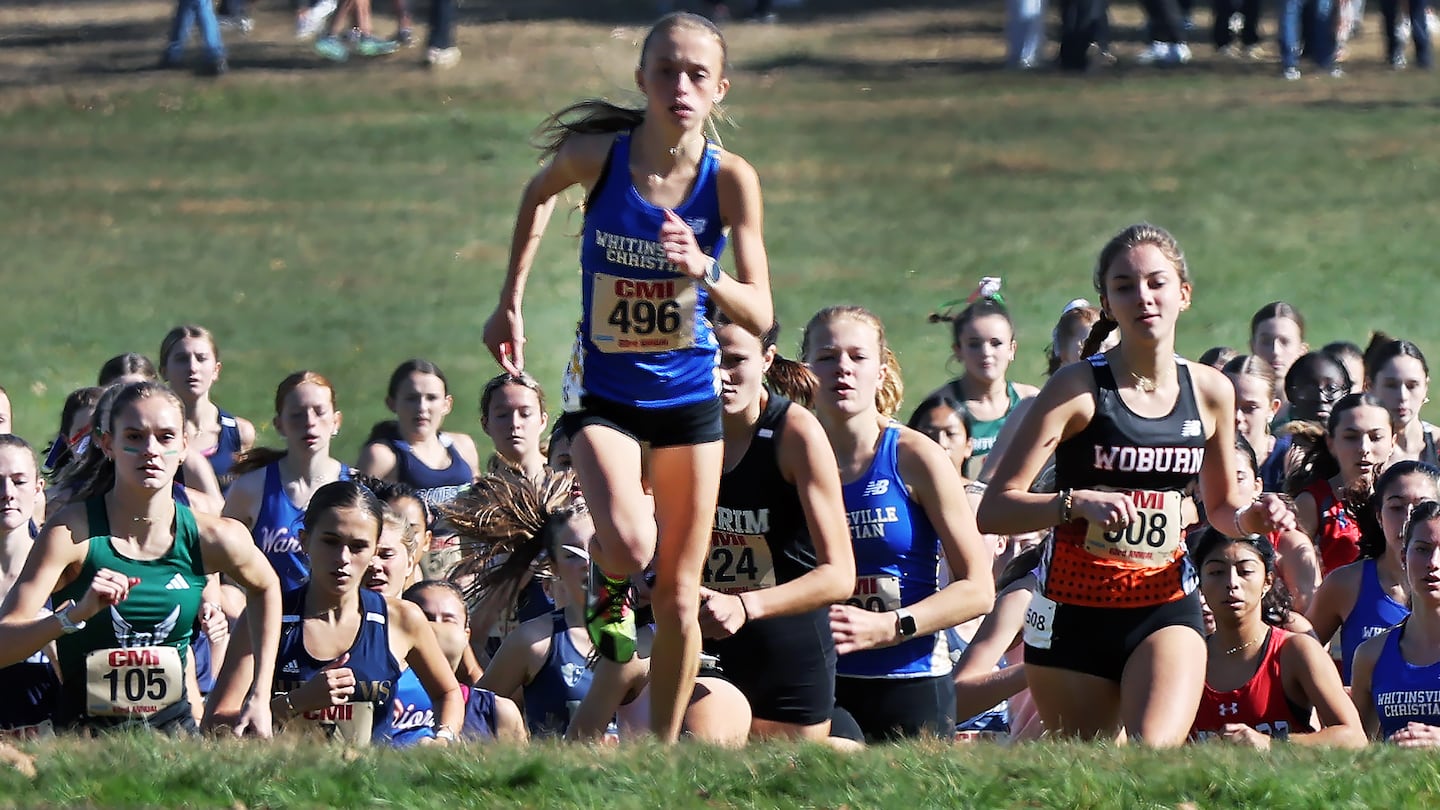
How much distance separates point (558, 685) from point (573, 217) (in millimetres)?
17249

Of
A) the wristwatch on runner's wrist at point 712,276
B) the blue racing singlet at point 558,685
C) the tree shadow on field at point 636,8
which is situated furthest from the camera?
the tree shadow on field at point 636,8

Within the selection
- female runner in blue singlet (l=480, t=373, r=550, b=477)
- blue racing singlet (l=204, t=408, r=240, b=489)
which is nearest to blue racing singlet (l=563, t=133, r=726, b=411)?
female runner in blue singlet (l=480, t=373, r=550, b=477)

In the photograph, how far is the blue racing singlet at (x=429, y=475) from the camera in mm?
10500

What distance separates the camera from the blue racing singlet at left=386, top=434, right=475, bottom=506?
10.5 metres

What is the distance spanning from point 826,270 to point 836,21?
13.2 metres

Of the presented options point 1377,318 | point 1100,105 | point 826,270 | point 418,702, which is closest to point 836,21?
point 1100,105

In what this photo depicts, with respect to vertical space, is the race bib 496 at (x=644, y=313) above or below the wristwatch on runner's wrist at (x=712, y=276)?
below

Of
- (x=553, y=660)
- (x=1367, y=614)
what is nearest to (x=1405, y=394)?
(x=1367, y=614)

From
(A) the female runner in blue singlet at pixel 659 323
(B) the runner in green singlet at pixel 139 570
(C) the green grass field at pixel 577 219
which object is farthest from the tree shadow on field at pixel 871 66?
(A) the female runner in blue singlet at pixel 659 323

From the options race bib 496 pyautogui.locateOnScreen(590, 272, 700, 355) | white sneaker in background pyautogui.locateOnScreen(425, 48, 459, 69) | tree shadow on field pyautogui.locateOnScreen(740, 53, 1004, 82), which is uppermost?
white sneaker in background pyautogui.locateOnScreen(425, 48, 459, 69)

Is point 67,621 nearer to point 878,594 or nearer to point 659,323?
point 659,323

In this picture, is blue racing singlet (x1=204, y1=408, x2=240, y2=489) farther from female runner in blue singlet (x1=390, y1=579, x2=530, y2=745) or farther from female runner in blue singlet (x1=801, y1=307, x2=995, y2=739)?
female runner in blue singlet (x1=801, y1=307, x2=995, y2=739)

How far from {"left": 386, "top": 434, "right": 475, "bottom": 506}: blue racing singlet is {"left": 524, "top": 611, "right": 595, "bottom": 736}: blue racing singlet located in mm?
2732

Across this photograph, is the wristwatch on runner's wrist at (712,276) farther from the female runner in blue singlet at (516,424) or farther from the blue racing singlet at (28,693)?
the female runner in blue singlet at (516,424)
